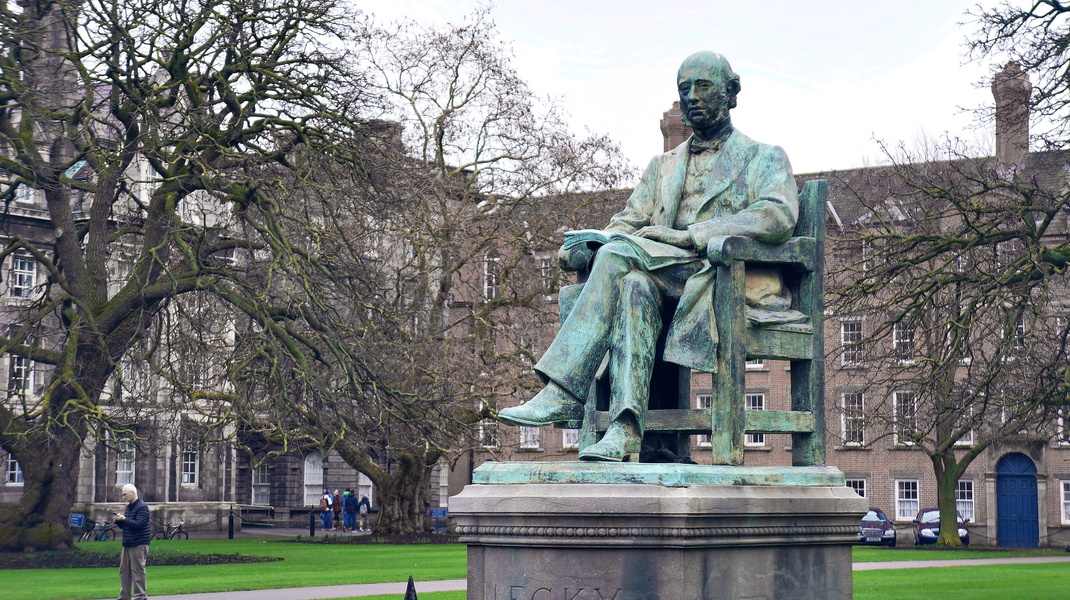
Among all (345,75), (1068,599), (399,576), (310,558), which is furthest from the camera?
(310,558)

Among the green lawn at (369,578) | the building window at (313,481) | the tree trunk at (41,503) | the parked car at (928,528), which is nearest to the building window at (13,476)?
the building window at (313,481)

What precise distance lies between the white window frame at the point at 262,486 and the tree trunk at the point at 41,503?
3532cm

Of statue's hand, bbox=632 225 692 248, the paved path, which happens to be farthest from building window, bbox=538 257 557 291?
statue's hand, bbox=632 225 692 248

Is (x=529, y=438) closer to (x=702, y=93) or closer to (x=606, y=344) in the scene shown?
(x=702, y=93)

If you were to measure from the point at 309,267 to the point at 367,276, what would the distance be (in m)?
0.96

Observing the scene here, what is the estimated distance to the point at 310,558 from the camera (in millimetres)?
28172

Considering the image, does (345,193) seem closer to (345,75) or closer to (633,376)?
(345,75)

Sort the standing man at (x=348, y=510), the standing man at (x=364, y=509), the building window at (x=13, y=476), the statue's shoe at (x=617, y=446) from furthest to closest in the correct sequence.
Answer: the standing man at (x=364, y=509), the standing man at (x=348, y=510), the building window at (x=13, y=476), the statue's shoe at (x=617, y=446)

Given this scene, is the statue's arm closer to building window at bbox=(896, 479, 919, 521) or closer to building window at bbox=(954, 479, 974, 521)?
building window at bbox=(954, 479, 974, 521)

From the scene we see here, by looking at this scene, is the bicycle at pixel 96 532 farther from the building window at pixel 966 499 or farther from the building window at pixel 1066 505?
the building window at pixel 1066 505

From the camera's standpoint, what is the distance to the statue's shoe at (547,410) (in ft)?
22.1

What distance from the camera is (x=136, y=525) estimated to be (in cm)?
1644

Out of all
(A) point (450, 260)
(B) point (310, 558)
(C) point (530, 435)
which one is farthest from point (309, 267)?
(C) point (530, 435)

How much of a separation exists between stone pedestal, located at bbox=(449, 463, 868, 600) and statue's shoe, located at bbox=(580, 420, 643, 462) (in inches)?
4.8
